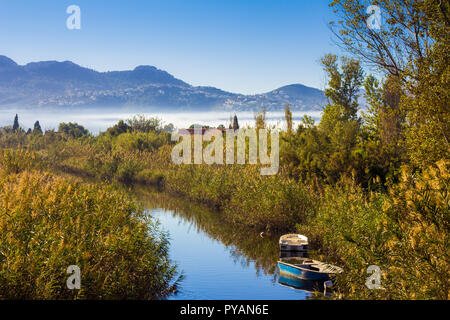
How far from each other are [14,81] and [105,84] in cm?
4616

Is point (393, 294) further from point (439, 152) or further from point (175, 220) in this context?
point (175, 220)

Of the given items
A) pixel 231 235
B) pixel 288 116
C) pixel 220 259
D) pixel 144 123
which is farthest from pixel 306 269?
pixel 144 123

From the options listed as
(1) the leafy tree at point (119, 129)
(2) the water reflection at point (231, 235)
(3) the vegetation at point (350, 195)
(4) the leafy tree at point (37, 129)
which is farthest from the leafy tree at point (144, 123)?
(2) the water reflection at point (231, 235)

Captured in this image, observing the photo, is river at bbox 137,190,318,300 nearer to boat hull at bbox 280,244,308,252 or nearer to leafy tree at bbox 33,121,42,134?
boat hull at bbox 280,244,308,252

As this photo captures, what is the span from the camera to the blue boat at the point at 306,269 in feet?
35.0

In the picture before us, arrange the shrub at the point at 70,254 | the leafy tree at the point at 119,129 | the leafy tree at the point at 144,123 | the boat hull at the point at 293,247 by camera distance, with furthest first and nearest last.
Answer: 1. the leafy tree at the point at 119,129
2. the leafy tree at the point at 144,123
3. the boat hull at the point at 293,247
4. the shrub at the point at 70,254

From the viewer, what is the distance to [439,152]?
41.2 ft

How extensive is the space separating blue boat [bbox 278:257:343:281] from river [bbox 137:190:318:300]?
10.5 inches

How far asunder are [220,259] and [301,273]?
157 inches

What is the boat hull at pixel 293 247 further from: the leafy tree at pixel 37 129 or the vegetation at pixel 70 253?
the leafy tree at pixel 37 129

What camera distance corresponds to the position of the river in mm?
11070

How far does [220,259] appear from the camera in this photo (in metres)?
14.4

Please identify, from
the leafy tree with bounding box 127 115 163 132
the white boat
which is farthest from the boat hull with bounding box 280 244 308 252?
the leafy tree with bounding box 127 115 163 132

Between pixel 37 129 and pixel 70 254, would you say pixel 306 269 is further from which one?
pixel 37 129
